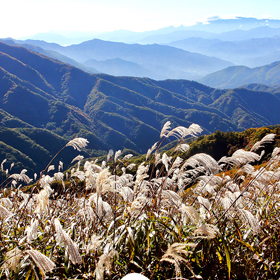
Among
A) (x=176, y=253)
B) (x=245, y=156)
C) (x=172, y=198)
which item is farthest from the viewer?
(x=245, y=156)

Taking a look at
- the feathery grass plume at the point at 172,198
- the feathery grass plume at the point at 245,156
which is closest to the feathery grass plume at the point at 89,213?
the feathery grass plume at the point at 172,198

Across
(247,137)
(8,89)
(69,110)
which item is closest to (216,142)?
(247,137)

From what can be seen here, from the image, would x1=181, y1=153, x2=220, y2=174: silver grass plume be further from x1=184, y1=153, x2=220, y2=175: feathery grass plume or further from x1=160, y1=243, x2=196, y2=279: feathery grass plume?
x1=160, y1=243, x2=196, y2=279: feathery grass plume

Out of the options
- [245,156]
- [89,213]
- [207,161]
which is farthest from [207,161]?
[89,213]

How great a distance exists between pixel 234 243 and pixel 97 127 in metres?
187

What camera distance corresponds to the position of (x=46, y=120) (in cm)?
17725

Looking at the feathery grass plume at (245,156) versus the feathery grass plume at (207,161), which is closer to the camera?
the feathery grass plume at (207,161)

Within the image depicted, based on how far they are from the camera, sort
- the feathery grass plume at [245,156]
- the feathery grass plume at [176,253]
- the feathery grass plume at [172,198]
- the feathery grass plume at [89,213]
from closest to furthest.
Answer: the feathery grass plume at [176,253] → the feathery grass plume at [172,198] → the feathery grass plume at [89,213] → the feathery grass plume at [245,156]

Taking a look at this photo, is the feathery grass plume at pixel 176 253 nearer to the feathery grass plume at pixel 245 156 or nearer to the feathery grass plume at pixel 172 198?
the feathery grass plume at pixel 172 198

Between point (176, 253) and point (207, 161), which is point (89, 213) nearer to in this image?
point (176, 253)

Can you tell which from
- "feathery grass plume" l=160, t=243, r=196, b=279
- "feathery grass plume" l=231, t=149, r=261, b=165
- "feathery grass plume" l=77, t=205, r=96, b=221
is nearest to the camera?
"feathery grass plume" l=160, t=243, r=196, b=279

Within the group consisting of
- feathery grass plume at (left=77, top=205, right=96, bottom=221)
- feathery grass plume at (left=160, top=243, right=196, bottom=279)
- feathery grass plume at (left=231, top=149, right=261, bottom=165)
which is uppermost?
feathery grass plume at (left=231, top=149, right=261, bottom=165)

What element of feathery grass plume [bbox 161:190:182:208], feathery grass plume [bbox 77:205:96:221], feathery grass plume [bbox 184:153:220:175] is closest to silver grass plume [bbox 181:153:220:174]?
feathery grass plume [bbox 184:153:220:175]

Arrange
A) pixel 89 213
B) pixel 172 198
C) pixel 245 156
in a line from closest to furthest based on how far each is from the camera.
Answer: pixel 172 198
pixel 89 213
pixel 245 156
